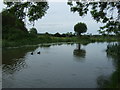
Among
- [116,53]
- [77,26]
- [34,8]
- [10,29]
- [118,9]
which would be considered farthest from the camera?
[77,26]

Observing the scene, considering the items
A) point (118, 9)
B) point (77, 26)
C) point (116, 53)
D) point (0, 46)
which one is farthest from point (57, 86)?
point (77, 26)

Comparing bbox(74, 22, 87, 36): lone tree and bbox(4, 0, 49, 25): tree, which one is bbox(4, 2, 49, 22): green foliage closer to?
bbox(4, 0, 49, 25): tree

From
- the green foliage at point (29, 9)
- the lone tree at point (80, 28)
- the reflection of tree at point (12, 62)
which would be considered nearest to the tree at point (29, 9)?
the green foliage at point (29, 9)

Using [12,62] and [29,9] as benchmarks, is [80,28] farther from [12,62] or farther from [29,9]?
[29,9]

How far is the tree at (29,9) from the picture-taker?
8789mm

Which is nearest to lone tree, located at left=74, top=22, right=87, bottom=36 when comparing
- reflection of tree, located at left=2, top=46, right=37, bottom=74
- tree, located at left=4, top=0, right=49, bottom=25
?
reflection of tree, located at left=2, top=46, right=37, bottom=74

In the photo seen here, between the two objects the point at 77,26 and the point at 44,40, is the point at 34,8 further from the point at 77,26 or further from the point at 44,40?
the point at 77,26

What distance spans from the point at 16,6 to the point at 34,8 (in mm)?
834

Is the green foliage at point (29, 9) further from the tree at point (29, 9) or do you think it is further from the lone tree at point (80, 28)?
the lone tree at point (80, 28)

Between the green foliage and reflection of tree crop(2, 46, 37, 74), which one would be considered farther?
reflection of tree crop(2, 46, 37, 74)

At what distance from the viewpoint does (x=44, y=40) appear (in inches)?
1935

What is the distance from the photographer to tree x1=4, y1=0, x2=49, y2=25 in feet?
28.8

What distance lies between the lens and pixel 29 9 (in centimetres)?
884

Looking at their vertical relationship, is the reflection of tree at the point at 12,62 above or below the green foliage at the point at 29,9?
below
